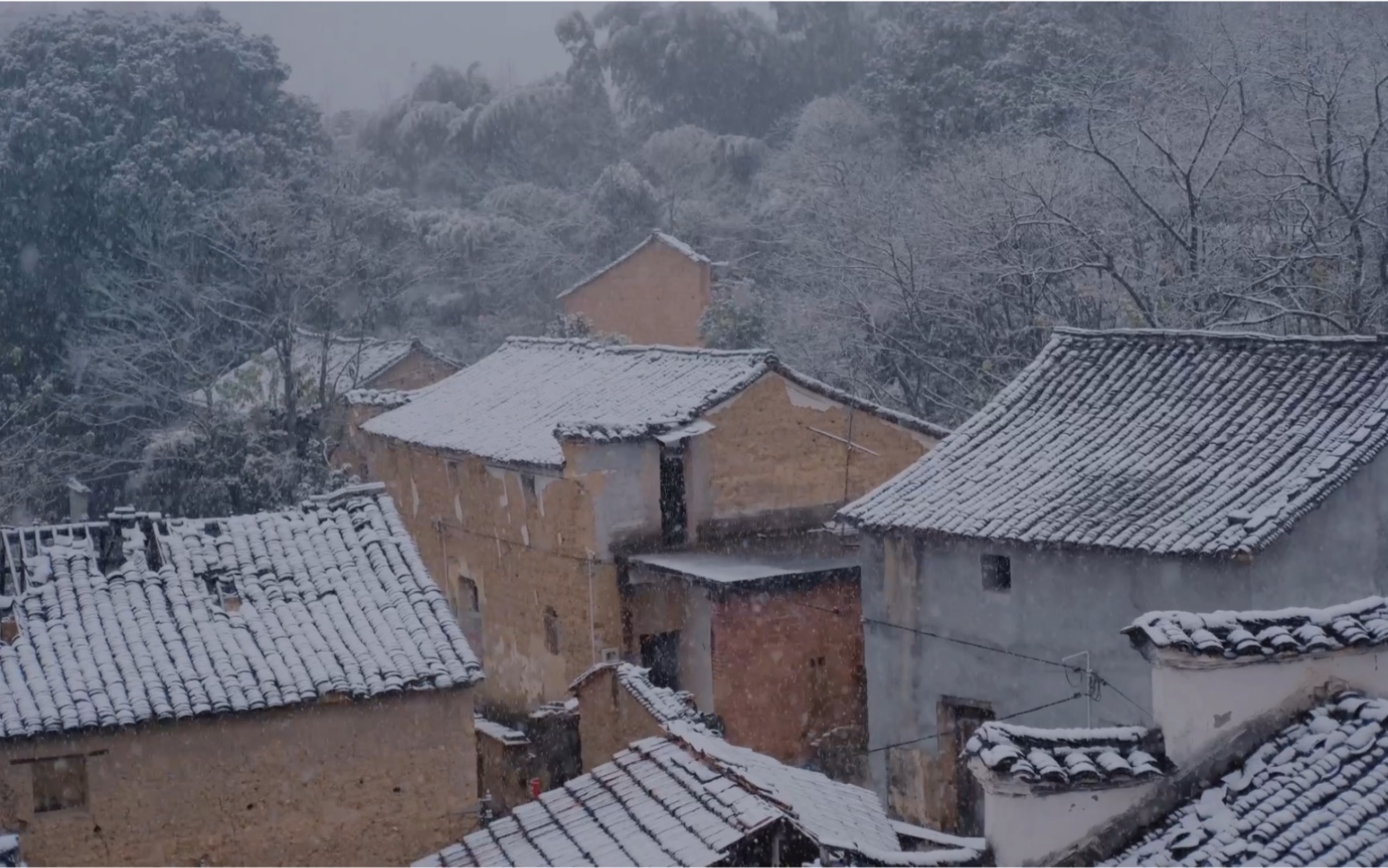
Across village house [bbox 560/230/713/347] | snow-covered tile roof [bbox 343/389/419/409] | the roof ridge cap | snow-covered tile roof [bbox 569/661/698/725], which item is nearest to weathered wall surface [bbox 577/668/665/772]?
snow-covered tile roof [bbox 569/661/698/725]

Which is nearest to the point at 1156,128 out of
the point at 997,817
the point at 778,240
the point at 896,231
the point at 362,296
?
the point at 896,231

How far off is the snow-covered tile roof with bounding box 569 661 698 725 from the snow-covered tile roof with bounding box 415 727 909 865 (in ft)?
6.45

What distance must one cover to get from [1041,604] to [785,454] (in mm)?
5968

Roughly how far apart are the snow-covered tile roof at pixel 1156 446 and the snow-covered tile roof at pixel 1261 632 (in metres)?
6.69

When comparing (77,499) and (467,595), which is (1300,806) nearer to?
(467,595)

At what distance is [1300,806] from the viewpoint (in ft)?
22.4

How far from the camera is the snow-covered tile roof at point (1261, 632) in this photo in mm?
7207

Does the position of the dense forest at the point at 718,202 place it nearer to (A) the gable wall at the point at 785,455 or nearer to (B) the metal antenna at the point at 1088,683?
(A) the gable wall at the point at 785,455

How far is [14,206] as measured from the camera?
34000 mm

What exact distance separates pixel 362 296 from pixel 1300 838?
31.7 metres

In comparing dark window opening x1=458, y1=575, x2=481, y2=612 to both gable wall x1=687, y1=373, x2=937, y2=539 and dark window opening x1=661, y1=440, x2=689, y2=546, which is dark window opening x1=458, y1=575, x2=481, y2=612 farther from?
gable wall x1=687, y1=373, x2=937, y2=539

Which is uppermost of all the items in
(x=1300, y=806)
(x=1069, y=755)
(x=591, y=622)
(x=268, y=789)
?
(x=1069, y=755)

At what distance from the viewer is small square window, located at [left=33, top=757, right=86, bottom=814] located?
11.4m

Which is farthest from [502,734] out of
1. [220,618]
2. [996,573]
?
[996,573]
